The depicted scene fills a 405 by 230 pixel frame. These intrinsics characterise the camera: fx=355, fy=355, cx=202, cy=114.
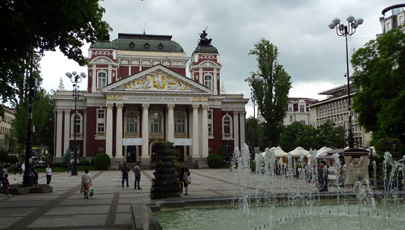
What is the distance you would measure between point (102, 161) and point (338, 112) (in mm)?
45740

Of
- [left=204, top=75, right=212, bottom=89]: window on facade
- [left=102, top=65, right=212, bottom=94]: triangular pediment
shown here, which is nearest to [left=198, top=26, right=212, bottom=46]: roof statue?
[left=204, top=75, right=212, bottom=89]: window on facade

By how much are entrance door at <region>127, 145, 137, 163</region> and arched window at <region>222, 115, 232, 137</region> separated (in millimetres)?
14168

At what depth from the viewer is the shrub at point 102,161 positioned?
1756 inches

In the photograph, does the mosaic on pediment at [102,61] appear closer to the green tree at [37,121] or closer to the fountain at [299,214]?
the green tree at [37,121]

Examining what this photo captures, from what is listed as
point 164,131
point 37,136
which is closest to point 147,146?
point 164,131

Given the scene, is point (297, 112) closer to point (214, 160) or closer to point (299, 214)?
point (214, 160)

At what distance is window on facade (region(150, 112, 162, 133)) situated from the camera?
52.4 meters

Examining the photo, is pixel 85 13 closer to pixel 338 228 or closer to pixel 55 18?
pixel 55 18

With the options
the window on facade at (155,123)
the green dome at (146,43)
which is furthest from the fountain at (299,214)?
the green dome at (146,43)

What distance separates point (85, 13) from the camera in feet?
44.5

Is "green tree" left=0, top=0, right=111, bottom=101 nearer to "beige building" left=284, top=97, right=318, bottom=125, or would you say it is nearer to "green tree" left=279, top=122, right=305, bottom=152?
"green tree" left=279, top=122, right=305, bottom=152

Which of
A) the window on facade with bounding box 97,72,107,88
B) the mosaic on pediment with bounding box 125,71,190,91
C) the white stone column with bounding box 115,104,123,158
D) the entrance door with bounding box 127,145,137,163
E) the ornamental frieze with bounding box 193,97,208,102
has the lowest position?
the entrance door with bounding box 127,145,137,163

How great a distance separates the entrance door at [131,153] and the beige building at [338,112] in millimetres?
35510

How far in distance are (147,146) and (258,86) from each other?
60.1 ft
